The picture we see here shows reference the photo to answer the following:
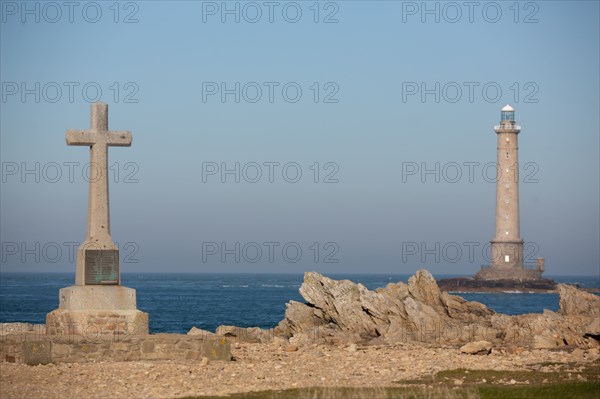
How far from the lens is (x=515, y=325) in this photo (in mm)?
32844

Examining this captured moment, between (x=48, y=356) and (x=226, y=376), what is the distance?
142 inches

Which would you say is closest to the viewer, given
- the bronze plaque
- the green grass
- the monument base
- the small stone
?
the green grass

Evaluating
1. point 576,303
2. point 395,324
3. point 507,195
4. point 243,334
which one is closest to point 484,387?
point 243,334

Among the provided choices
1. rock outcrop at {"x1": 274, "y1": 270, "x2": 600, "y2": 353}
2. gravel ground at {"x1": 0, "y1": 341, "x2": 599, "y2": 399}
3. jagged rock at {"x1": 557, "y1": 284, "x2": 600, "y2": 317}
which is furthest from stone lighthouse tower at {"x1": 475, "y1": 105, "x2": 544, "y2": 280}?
gravel ground at {"x1": 0, "y1": 341, "x2": 599, "y2": 399}

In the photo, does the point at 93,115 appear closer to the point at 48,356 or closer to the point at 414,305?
the point at 48,356

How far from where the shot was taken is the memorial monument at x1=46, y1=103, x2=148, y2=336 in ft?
73.9

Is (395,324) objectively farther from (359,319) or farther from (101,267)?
(101,267)

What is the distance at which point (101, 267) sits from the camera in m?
22.9

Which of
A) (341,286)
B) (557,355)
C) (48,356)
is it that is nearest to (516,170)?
(341,286)

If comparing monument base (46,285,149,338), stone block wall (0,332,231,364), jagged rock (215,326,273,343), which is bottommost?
jagged rock (215,326,273,343)

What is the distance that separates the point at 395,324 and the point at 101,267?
1100 cm

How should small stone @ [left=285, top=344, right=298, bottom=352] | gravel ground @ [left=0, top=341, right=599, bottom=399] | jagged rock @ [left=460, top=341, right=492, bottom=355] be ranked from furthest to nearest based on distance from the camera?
small stone @ [left=285, top=344, right=298, bottom=352] < jagged rock @ [left=460, top=341, right=492, bottom=355] < gravel ground @ [left=0, top=341, right=599, bottom=399]

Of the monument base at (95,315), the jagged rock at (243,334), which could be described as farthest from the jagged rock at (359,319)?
the monument base at (95,315)

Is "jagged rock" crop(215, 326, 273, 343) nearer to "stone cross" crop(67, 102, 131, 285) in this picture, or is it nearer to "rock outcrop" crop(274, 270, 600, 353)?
"rock outcrop" crop(274, 270, 600, 353)
